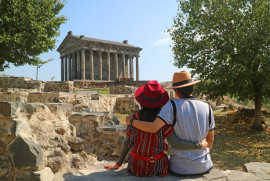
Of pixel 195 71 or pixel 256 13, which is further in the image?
pixel 195 71

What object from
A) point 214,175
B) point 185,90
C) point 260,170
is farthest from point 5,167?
point 260,170

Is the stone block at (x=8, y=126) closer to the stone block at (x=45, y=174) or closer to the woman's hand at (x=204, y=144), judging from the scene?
the stone block at (x=45, y=174)

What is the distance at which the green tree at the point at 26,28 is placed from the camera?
36.7 feet

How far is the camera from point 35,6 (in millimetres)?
12211

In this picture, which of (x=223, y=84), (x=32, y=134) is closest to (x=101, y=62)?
(x=223, y=84)

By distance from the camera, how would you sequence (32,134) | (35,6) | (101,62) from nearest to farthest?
(32,134), (35,6), (101,62)

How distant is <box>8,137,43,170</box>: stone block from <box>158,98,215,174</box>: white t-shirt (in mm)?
1656

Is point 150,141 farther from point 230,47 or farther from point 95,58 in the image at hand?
point 95,58

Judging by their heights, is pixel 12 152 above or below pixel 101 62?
below

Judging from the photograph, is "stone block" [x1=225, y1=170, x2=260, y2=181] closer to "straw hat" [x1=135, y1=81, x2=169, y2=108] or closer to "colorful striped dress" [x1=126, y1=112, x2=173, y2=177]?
"colorful striped dress" [x1=126, y1=112, x2=173, y2=177]

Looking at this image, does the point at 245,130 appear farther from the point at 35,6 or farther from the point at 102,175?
the point at 35,6

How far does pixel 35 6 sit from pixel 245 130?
526 inches

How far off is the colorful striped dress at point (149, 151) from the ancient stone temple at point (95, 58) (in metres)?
42.9

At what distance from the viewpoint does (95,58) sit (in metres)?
49.3
